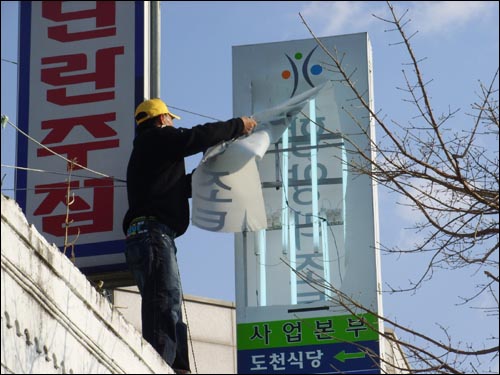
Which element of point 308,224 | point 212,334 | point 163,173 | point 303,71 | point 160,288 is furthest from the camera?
point 212,334

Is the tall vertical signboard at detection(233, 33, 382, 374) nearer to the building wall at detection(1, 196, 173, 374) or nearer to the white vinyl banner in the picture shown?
the white vinyl banner

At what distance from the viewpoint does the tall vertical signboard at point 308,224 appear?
1515cm

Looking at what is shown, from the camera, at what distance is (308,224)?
15.5 meters

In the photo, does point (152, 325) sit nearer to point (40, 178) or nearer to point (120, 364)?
point (120, 364)

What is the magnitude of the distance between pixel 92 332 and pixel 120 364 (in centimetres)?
33

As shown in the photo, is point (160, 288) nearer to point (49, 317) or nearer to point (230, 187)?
point (49, 317)

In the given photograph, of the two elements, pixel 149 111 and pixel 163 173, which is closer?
pixel 163 173

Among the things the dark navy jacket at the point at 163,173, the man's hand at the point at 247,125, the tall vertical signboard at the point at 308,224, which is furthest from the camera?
the tall vertical signboard at the point at 308,224

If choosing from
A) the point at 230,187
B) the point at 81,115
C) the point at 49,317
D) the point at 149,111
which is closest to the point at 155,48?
the point at 81,115

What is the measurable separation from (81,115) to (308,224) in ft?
10.9

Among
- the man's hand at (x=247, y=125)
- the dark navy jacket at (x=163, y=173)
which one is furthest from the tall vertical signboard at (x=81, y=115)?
the dark navy jacket at (x=163, y=173)

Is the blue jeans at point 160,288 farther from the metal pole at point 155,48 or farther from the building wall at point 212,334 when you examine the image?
the building wall at point 212,334

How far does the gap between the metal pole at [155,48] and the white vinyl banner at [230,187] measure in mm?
1203

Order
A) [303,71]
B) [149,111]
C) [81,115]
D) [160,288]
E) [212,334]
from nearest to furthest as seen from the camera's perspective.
Answer: [160,288], [149,111], [81,115], [303,71], [212,334]
